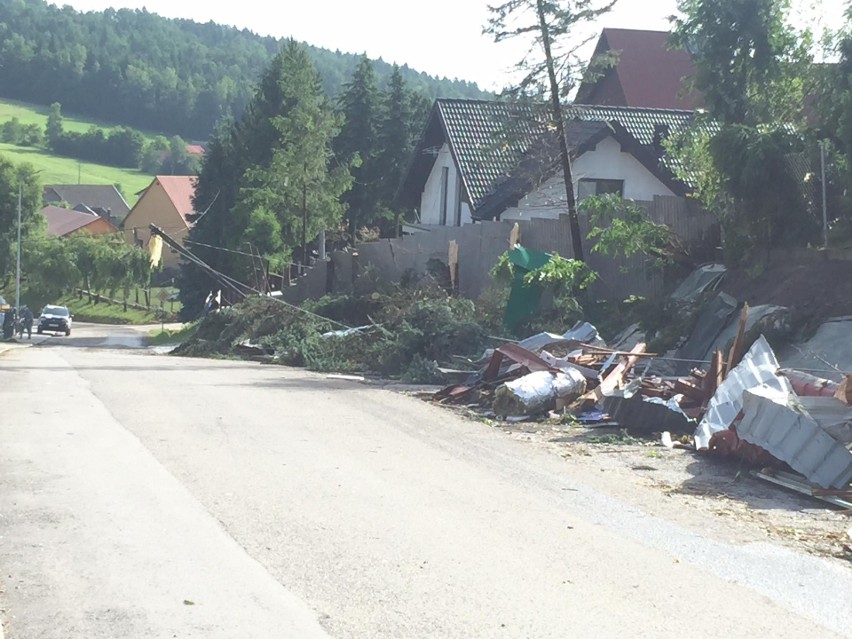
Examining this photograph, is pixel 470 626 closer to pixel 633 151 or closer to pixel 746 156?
pixel 746 156

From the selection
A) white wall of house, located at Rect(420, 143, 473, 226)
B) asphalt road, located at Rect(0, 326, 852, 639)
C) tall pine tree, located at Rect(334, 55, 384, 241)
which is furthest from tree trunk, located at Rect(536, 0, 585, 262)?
tall pine tree, located at Rect(334, 55, 384, 241)

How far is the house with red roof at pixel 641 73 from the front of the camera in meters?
53.6

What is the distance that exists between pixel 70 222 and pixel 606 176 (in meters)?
95.5

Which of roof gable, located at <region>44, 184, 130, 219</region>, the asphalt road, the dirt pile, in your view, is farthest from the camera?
roof gable, located at <region>44, 184, 130, 219</region>

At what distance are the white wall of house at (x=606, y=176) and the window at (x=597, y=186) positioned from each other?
12 cm

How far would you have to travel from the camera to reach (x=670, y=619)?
6742 mm

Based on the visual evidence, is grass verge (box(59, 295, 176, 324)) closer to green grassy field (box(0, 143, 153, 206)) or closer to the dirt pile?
green grassy field (box(0, 143, 153, 206))

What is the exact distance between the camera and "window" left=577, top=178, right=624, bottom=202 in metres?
36.8

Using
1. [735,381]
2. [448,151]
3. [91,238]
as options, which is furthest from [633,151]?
[91,238]

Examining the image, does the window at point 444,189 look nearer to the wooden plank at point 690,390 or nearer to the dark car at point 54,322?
the wooden plank at point 690,390

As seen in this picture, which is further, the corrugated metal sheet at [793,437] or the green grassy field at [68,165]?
the green grassy field at [68,165]

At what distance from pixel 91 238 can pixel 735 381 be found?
8317 centimetres

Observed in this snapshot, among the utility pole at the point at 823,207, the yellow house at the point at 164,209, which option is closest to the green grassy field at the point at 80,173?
the yellow house at the point at 164,209

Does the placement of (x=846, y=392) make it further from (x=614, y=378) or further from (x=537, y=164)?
(x=537, y=164)
